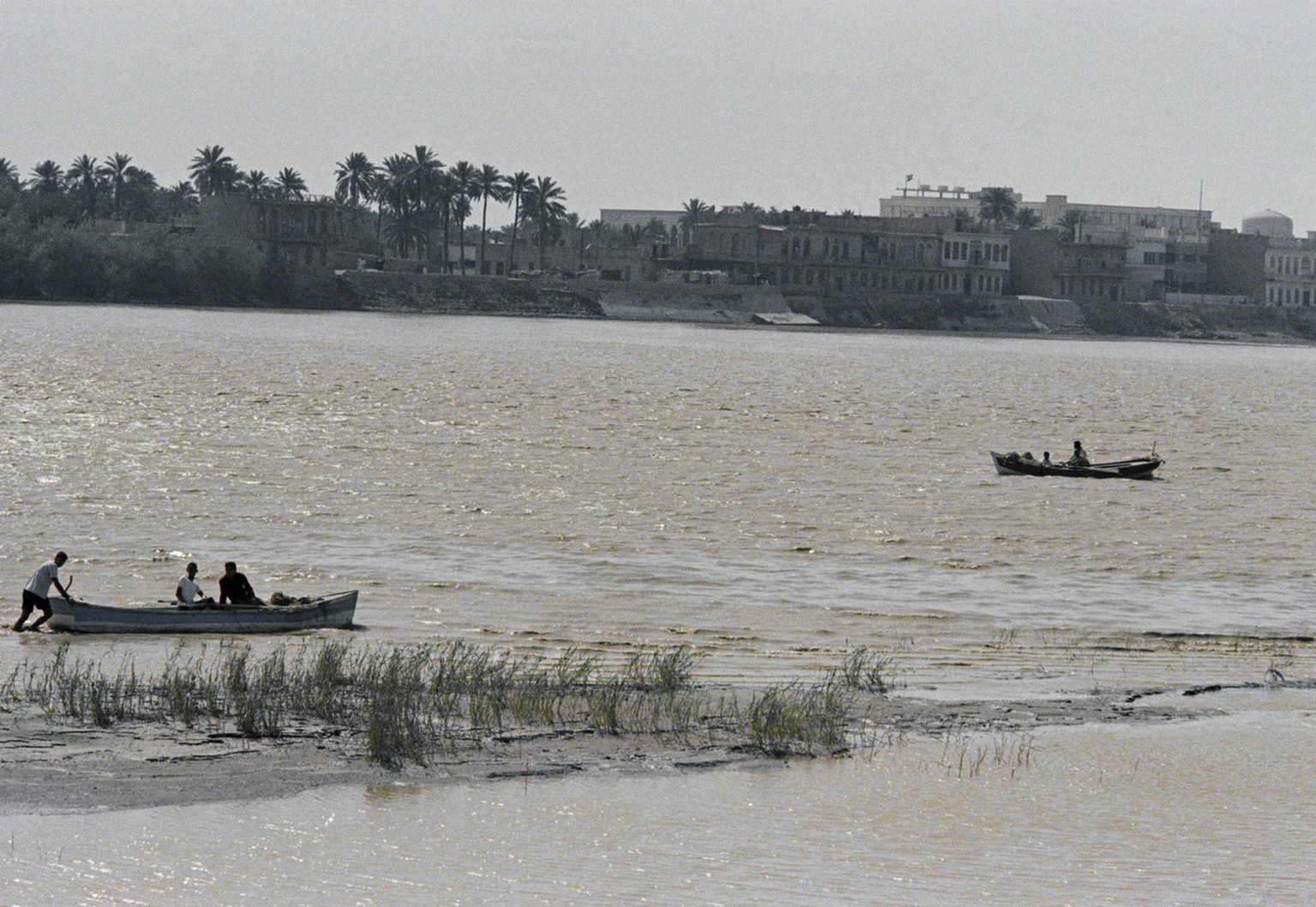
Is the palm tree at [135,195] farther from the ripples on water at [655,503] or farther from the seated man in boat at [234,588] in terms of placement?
the seated man in boat at [234,588]

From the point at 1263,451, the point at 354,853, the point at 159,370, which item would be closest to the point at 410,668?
the point at 354,853

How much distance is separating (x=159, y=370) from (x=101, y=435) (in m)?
33.2

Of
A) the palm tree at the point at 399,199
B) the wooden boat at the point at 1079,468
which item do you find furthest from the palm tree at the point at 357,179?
the wooden boat at the point at 1079,468

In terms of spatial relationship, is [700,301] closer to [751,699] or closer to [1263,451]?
[1263,451]

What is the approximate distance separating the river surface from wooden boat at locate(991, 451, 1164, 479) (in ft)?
1.22

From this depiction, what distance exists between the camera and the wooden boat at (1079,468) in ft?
162

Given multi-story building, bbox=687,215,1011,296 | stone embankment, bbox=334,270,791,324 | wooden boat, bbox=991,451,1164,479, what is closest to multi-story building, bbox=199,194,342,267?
stone embankment, bbox=334,270,791,324

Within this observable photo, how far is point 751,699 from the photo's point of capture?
1920 centimetres

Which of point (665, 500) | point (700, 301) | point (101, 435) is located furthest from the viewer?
point (700, 301)

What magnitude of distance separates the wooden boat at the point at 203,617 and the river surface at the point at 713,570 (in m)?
0.40

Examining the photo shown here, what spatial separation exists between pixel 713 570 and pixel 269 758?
1551 cm

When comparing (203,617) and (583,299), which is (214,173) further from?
(203,617)

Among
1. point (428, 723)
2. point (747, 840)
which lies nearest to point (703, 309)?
point (428, 723)

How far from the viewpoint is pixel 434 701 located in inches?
715
